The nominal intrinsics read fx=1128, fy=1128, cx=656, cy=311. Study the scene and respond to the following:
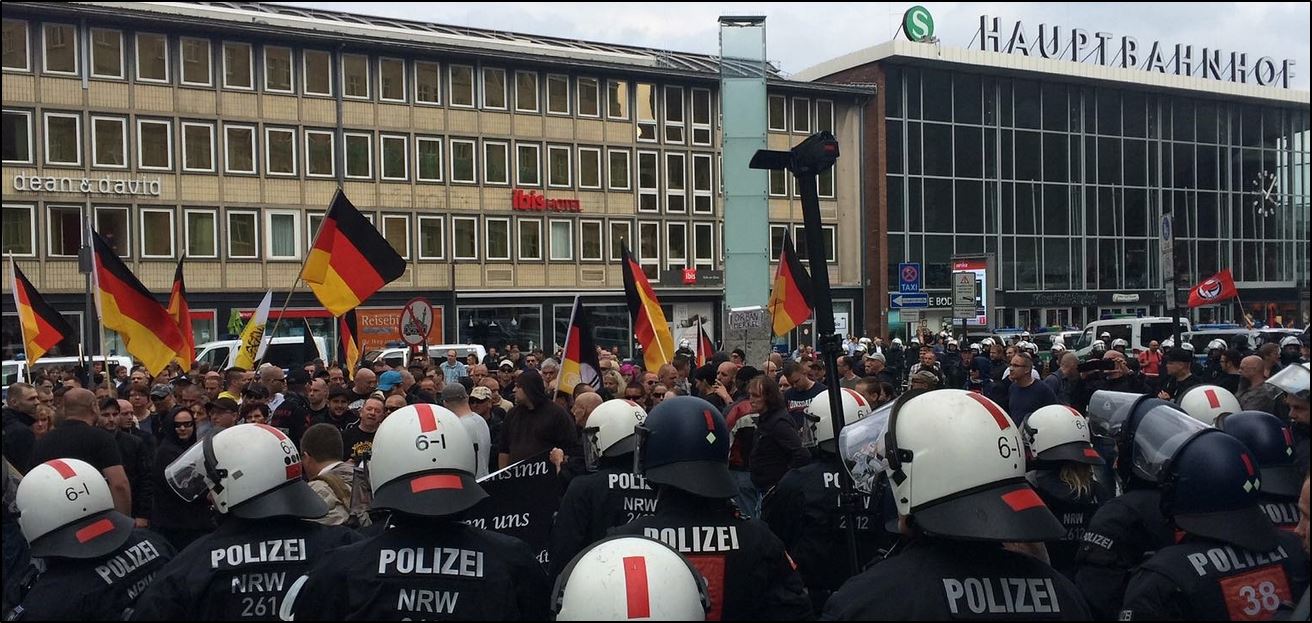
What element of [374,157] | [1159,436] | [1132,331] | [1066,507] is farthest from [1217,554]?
[374,157]

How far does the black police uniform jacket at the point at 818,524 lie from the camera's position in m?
5.98

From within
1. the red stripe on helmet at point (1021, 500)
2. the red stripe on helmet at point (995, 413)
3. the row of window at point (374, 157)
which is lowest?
the red stripe on helmet at point (1021, 500)

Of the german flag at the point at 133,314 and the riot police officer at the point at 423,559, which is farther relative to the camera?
the german flag at the point at 133,314

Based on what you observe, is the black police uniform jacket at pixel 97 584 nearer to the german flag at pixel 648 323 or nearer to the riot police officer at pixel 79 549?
the riot police officer at pixel 79 549

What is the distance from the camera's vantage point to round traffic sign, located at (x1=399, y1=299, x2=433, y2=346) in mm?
19547

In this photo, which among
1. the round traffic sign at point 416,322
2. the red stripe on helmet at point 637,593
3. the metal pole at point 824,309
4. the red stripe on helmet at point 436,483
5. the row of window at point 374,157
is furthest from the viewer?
the row of window at point 374,157

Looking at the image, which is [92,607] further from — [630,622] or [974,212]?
[974,212]

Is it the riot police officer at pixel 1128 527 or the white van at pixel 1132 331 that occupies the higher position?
the riot police officer at pixel 1128 527

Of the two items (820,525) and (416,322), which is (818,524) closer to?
(820,525)

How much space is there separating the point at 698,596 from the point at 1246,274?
59.0 meters

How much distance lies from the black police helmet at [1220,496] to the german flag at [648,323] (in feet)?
34.7

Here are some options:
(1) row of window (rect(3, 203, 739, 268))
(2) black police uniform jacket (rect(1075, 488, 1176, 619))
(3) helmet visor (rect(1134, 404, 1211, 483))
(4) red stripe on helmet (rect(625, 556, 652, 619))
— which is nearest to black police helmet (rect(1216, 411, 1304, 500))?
(3) helmet visor (rect(1134, 404, 1211, 483))

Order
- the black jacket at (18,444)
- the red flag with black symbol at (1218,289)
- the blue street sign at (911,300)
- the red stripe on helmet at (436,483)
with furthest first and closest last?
the blue street sign at (911,300) → the red flag with black symbol at (1218,289) → the black jacket at (18,444) → the red stripe on helmet at (436,483)

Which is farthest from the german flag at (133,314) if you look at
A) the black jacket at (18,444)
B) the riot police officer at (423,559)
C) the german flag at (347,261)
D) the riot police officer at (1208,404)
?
the riot police officer at (1208,404)
